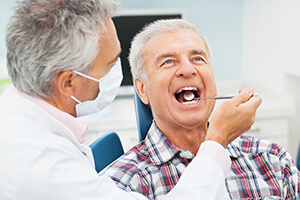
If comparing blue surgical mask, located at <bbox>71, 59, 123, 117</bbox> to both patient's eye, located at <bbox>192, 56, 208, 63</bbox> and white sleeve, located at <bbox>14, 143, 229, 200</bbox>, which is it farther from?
patient's eye, located at <bbox>192, 56, 208, 63</bbox>

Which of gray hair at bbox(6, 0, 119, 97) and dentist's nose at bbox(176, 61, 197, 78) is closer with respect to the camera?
gray hair at bbox(6, 0, 119, 97)

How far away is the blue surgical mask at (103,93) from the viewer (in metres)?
0.97

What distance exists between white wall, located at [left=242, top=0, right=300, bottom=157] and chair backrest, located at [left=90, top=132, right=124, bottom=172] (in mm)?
1568

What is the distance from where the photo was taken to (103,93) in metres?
1.04

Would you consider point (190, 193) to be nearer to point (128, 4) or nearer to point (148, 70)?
point (148, 70)

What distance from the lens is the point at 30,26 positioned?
82 cm

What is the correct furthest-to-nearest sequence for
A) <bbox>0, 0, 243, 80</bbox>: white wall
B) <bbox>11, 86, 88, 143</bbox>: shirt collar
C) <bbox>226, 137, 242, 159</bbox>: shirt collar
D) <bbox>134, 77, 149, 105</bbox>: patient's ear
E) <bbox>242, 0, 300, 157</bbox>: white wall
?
1. <bbox>0, 0, 243, 80</bbox>: white wall
2. <bbox>242, 0, 300, 157</bbox>: white wall
3. <bbox>134, 77, 149, 105</bbox>: patient's ear
4. <bbox>226, 137, 242, 159</bbox>: shirt collar
5. <bbox>11, 86, 88, 143</bbox>: shirt collar

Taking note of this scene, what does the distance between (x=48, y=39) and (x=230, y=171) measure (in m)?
0.88

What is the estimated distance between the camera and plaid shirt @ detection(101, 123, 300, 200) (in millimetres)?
1281

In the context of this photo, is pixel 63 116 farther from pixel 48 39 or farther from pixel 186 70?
pixel 186 70

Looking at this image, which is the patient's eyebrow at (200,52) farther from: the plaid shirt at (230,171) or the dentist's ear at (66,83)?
the dentist's ear at (66,83)

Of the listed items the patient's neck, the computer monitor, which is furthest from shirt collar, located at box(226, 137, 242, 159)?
the computer monitor

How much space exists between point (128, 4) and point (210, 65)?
164 cm

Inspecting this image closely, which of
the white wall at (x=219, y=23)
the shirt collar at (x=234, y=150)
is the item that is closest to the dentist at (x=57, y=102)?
the shirt collar at (x=234, y=150)
